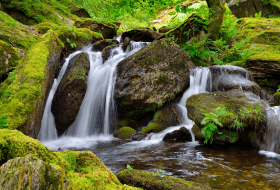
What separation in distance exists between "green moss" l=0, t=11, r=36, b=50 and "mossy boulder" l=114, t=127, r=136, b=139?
19.2 ft

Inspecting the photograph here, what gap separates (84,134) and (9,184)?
6974 millimetres

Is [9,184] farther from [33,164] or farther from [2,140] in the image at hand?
[2,140]

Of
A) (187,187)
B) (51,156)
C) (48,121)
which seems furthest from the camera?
(48,121)

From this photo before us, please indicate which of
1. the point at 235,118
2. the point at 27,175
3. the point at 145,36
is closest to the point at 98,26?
the point at 145,36

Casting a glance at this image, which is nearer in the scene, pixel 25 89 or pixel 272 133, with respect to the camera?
pixel 272 133

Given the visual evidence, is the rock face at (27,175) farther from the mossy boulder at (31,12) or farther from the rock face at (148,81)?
the mossy boulder at (31,12)

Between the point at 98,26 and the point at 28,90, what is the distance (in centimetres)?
1049

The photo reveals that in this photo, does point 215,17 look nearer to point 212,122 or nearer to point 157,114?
point 157,114

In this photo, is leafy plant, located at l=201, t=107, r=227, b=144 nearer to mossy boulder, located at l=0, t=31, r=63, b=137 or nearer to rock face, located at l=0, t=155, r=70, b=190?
rock face, located at l=0, t=155, r=70, b=190

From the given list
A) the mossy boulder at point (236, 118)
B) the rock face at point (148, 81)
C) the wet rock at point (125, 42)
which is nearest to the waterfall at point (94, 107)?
the rock face at point (148, 81)

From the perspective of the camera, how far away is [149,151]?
223 inches

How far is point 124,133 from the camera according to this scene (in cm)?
764

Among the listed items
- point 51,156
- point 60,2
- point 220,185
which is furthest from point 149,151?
point 60,2

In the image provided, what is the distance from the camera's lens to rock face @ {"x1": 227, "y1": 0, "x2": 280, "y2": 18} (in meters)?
15.9
